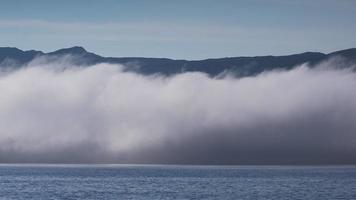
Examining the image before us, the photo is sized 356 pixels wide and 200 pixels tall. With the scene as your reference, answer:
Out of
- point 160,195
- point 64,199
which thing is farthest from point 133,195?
point 64,199

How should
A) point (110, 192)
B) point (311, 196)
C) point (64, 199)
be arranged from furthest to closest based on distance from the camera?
point (110, 192) < point (311, 196) < point (64, 199)

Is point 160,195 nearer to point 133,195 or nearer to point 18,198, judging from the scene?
point 133,195

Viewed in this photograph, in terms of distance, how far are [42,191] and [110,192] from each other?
1666 cm

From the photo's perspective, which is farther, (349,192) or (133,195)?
(349,192)

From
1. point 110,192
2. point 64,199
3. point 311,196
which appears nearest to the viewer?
point 64,199

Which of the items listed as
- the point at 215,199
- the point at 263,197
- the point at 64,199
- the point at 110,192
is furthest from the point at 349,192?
the point at 64,199

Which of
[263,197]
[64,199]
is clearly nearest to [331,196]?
[263,197]

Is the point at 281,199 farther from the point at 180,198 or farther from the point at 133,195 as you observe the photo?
the point at 133,195

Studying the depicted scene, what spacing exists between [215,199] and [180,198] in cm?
746

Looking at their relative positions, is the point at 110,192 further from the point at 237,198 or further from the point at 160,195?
the point at 237,198

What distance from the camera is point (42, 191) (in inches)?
7859

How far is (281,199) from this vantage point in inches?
6836

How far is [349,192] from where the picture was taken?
199250 mm

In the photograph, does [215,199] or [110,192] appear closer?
[215,199]
